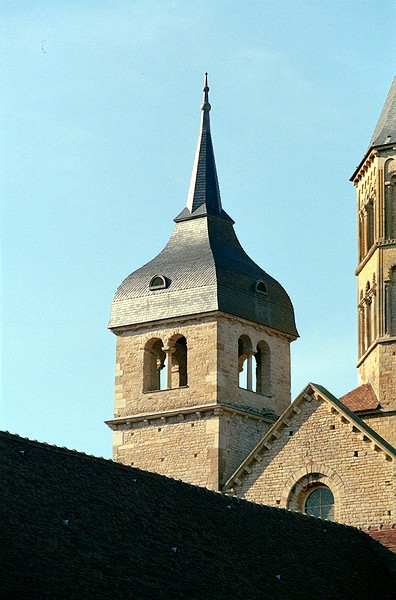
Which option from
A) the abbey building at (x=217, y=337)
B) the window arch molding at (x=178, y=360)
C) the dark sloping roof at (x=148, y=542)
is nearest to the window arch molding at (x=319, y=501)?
the dark sloping roof at (x=148, y=542)

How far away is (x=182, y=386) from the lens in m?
49.4

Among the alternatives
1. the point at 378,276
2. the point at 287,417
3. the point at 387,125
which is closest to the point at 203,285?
the point at 378,276

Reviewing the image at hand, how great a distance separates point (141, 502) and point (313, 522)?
6105 mm

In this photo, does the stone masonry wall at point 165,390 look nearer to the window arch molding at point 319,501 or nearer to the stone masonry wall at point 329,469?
the stone masonry wall at point 329,469

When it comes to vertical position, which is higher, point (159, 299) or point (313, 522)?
point (159, 299)

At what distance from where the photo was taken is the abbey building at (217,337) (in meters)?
47.2

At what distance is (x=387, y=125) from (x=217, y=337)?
289 inches

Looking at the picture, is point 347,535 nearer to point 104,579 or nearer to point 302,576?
point 302,576

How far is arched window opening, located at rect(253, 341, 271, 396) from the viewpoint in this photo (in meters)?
50.6

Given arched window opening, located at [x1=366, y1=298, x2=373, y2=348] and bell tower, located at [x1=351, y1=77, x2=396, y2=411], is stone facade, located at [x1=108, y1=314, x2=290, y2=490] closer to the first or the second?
bell tower, located at [x1=351, y1=77, x2=396, y2=411]

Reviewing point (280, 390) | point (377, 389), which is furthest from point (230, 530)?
point (280, 390)

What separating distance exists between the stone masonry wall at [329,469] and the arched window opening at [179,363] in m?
8.99

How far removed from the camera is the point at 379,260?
47125 mm

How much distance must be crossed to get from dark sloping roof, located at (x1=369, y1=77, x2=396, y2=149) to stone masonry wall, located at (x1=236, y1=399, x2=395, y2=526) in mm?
9500
